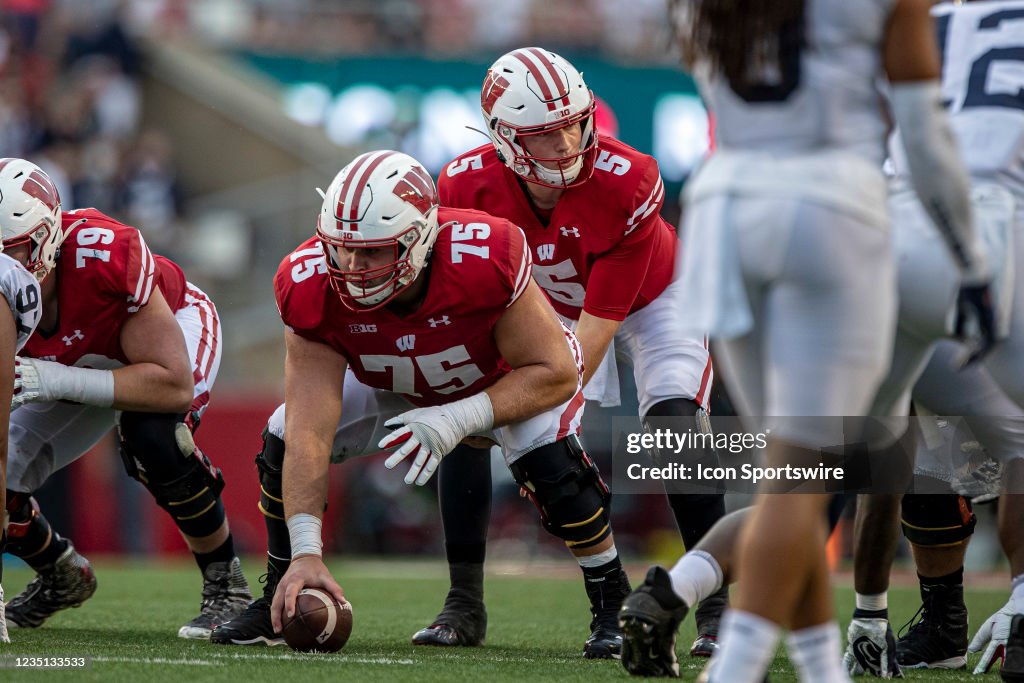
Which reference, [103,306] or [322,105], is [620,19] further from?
[103,306]

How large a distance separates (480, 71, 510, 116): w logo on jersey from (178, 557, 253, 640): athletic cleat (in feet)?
5.73

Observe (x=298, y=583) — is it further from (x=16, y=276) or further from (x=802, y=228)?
(x=802, y=228)

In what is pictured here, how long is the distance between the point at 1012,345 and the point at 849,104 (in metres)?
0.99

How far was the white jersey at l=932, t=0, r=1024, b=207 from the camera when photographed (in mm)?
3336

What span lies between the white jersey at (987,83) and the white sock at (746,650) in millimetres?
1470

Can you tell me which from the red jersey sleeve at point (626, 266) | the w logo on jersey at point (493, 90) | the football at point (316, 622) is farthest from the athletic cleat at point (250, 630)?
the w logo on jersey at point (493, 90)

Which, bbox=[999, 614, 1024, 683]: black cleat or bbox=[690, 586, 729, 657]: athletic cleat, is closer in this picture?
bbox=[999, 614, 1024, 683]: black cleat

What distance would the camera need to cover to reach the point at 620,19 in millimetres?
13391

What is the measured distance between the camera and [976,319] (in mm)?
2674

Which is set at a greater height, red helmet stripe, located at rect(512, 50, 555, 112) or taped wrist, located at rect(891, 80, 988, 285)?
red helmet stripe, located at rect(512, 50, 555, 112)

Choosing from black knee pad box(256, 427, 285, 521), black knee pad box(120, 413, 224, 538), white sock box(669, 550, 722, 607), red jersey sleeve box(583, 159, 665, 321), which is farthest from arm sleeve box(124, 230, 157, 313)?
white sock box(669, 550, 722, 607)

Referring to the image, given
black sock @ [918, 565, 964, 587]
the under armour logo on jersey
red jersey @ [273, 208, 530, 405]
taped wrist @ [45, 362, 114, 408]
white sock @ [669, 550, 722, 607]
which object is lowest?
black sock @ [918, 565, 964, 587]

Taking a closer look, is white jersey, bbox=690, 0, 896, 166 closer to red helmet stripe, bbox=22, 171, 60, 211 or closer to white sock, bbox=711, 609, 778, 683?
white sock, bbox=711, 609, 778, 683

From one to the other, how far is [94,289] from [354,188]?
3.63 ft
